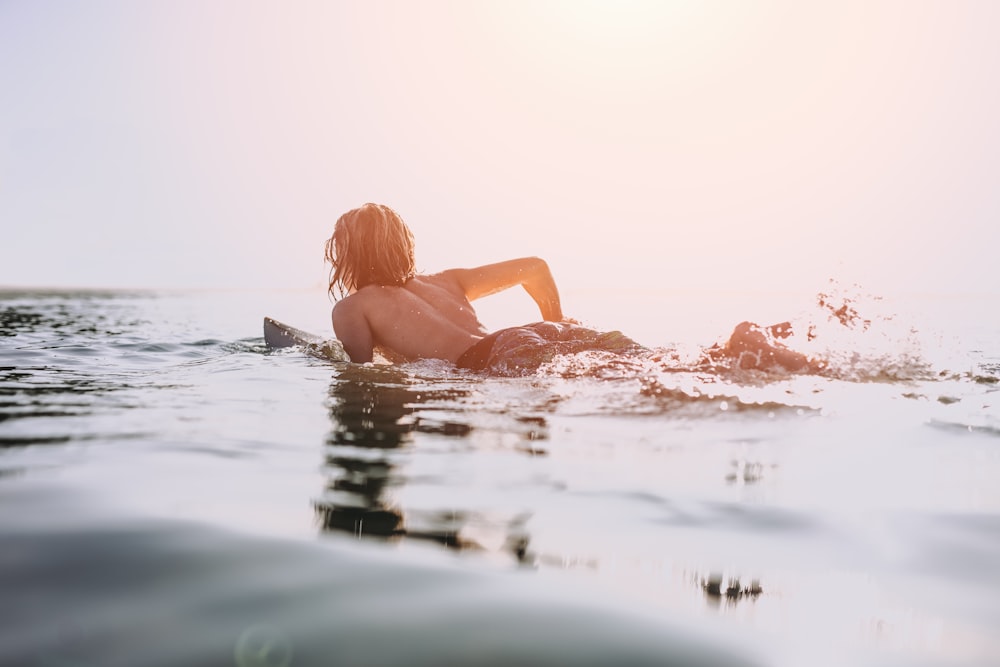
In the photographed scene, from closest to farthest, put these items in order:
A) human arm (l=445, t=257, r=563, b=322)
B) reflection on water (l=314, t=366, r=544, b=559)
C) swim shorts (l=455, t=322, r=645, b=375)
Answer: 1. reflection on water (l=314, t=366, r=544, b=559)
2. swim shorts (l=455, t=322, r=645, b=375)
3. human arm (l=445, t=257, r=563, b=322)

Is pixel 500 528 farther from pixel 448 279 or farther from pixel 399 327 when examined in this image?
pixel 448 279

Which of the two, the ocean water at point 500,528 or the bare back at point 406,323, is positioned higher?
the bare back at point 406,323

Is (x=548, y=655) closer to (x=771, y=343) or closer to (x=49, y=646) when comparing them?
(x=49, y=646)

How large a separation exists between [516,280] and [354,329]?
1466 millimetres

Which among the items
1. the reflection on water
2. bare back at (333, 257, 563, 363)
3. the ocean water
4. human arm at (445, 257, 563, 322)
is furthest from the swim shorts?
human arm at (445, 257, 563, 322)

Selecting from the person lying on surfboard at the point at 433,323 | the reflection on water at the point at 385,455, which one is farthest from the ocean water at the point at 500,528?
the person lying on surfboard at the point at 433,323

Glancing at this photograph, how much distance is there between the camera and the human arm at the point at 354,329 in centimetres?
502

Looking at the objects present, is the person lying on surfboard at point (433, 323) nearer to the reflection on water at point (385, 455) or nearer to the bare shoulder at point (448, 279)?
the bare shoulder at point (448, 279)

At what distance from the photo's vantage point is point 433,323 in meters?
5.01

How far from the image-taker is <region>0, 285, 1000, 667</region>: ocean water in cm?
115

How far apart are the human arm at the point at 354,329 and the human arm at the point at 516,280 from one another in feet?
3.08

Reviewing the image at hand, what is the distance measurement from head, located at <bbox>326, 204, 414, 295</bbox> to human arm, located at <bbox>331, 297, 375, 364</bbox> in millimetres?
309

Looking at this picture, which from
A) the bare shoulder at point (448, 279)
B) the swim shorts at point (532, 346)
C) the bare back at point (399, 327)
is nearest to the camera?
the swim shorts at point (532, 346)

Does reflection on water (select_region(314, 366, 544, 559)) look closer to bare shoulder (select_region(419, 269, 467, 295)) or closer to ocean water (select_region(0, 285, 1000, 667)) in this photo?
ocean water (select_region(0, 285, 1000, 667))
